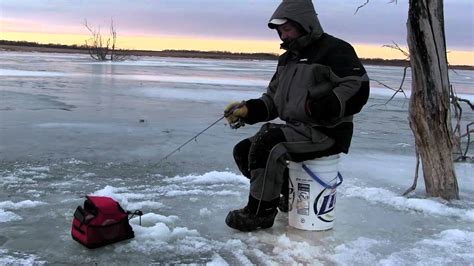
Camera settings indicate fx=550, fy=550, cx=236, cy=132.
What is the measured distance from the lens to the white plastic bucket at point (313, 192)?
4.02 metres

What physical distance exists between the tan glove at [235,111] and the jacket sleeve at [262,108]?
4 cm

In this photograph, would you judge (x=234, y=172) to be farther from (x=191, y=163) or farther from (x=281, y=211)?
(x=281, y=211)

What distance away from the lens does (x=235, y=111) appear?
4152 mm

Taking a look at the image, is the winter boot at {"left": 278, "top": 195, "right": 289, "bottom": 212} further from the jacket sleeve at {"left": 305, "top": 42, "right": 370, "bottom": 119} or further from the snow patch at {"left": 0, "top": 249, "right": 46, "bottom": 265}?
the snow patch at {"left": 0, "top": 249, "right": 46, "bottom": 265}

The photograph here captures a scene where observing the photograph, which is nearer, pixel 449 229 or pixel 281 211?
pixel 449 229

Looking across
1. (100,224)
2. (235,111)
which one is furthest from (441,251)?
(100,224)

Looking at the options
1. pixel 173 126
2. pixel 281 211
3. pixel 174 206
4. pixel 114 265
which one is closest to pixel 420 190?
pixel 281 211

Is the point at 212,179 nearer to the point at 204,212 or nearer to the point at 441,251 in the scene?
the point at 204,212

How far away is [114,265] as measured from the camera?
335cm

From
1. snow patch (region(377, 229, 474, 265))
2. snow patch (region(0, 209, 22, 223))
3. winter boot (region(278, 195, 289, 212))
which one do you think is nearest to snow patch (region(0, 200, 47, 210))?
snow patch (region(0, 209, 22, 223))

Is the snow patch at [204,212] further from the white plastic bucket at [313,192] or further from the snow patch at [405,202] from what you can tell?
the snow patch at [405,202]

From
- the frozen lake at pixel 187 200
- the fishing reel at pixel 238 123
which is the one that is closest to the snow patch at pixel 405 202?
the frozen lake at pixel 187 200

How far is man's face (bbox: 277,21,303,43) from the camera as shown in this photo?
3.95m

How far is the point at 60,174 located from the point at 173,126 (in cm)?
354
